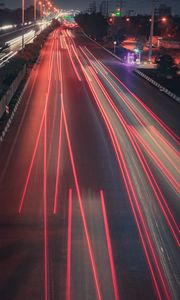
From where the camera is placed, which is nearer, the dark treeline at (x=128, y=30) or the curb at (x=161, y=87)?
the curb at (x=161, y=87)

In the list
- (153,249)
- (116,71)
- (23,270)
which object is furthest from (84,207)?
(116,71)

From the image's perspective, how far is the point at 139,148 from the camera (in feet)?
97.9

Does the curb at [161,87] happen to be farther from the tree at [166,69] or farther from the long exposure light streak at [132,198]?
the long exposure light streak at [132,198]

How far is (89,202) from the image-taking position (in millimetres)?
21125

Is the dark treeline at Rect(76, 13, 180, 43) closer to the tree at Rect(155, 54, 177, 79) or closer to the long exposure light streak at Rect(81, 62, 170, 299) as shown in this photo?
the tree at Rect(155, 54, 177, 79)

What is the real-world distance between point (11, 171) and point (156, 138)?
11.0 metres

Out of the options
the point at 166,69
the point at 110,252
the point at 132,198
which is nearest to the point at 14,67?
the point at 166,69

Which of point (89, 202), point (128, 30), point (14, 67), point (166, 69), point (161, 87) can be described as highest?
point (14, 67)

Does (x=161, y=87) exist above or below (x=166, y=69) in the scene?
below

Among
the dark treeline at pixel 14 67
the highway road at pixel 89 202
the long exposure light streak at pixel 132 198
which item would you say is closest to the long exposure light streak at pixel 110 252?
the highway road at pixel 89 202

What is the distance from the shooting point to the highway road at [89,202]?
14922 mm

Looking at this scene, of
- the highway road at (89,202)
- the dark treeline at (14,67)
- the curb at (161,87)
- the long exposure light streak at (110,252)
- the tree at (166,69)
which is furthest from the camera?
the tree at (166,69)

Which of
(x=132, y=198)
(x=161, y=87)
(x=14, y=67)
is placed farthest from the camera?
(x=14, y=67)

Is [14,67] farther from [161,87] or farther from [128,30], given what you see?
[128,30]
